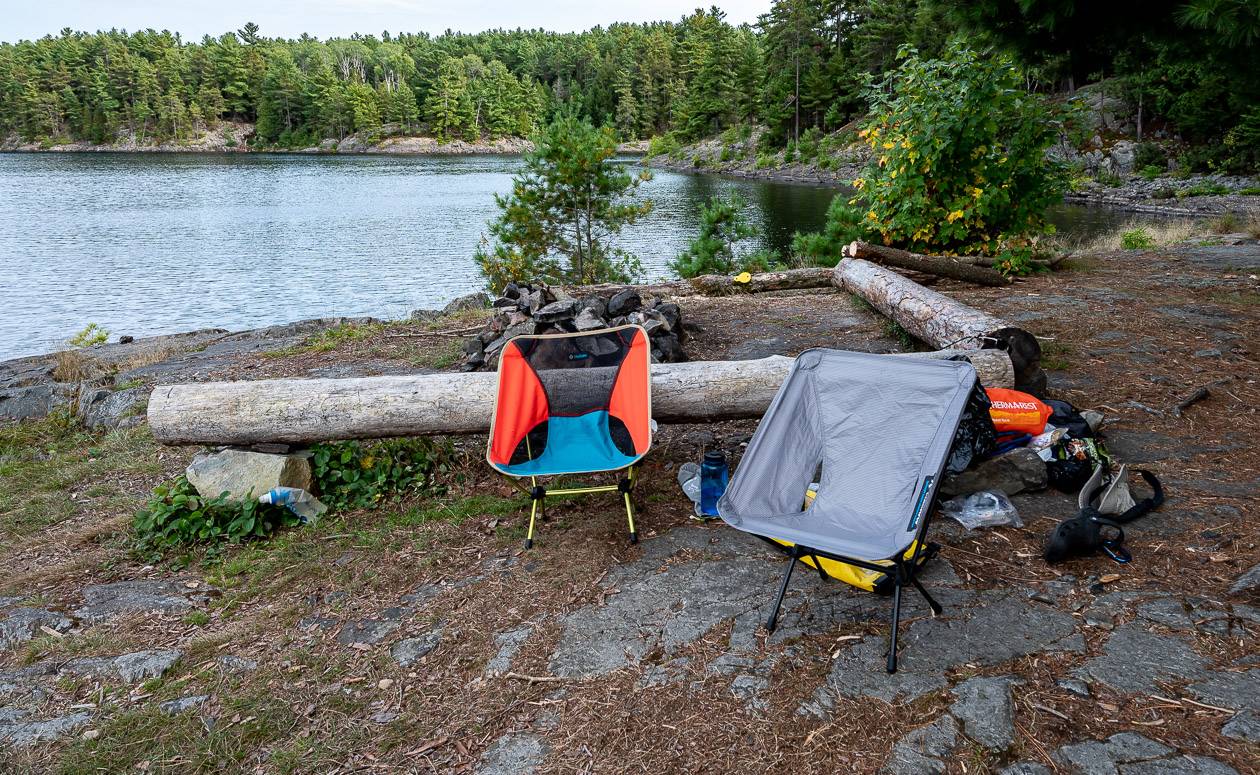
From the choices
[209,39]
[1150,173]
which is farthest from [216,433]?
[209,39]

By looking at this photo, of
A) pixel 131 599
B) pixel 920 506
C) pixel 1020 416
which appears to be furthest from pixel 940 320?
pixel 131 599

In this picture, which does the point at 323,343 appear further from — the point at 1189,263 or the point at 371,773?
the point at 1189,263

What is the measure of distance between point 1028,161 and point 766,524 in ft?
24.7

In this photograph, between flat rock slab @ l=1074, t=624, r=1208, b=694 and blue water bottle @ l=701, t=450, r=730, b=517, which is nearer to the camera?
flat rock slab @ l=1074, t=624, r=1208, b=694

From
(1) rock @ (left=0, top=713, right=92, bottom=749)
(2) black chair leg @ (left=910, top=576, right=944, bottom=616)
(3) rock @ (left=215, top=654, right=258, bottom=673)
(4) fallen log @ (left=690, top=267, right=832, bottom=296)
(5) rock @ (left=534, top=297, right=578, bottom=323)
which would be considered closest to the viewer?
(1) rock @ (left=0, top=713, right=92, bottom=749)

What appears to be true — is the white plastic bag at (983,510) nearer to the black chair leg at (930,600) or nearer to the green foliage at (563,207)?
the black chair leg at (930,600)

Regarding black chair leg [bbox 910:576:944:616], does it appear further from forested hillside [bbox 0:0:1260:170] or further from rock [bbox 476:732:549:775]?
forested hillside [bbox 0:0:1260:170]

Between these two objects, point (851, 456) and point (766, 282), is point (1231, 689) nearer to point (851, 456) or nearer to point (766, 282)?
point (851, 456)

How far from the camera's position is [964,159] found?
335 inches

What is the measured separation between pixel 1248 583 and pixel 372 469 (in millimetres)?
3947

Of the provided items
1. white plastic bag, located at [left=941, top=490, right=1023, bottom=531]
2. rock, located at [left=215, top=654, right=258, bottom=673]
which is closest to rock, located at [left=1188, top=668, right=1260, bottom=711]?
white plastic bag, located at [left=941, top=490, right=1023, bottom=531]

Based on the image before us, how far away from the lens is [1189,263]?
9188 mm

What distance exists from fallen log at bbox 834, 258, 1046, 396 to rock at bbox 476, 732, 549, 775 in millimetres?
3477

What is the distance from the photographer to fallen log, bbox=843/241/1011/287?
8.12m
